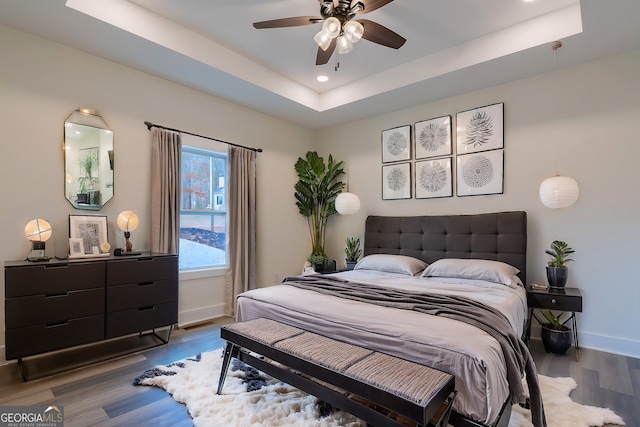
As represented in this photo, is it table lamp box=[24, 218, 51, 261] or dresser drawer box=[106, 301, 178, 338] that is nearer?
table lamp box=[24, 218, 51, 261]

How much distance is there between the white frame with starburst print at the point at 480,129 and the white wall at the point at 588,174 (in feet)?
0.28

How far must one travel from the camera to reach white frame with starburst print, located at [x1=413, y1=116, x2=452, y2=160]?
4.14 m

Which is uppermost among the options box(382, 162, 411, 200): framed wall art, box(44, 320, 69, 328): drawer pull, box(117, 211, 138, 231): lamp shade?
box(382, 162, 411, 200): framed wall art

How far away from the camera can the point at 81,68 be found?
3115 mm

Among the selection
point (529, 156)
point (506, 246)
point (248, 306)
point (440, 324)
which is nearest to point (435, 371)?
point (440, 324)

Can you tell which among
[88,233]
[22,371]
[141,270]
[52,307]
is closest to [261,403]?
[141,270]

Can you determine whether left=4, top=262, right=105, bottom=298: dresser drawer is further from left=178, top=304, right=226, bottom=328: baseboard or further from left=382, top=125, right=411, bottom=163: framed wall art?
left=382, top=125, right=411, bottom=163: framed wall art

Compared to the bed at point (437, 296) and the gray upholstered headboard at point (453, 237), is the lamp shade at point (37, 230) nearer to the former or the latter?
the bed at point (437, 296)

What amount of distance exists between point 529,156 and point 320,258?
2.95m

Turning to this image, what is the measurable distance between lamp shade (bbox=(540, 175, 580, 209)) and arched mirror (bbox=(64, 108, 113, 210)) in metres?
4.40

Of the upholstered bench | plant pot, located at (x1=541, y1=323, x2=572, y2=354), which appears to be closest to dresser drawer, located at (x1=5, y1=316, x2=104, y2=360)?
the upholstered bench

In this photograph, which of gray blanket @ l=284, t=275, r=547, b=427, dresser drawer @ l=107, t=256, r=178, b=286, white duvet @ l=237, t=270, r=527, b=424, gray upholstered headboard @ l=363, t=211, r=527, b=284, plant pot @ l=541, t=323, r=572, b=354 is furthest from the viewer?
gray upholstered headboard @ l=363, t=211, r=527, b=284

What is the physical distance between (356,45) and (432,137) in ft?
5.26

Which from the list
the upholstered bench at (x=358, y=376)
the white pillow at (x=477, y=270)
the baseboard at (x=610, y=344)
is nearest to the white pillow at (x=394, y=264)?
the white pillow at (x=477, y=270)
